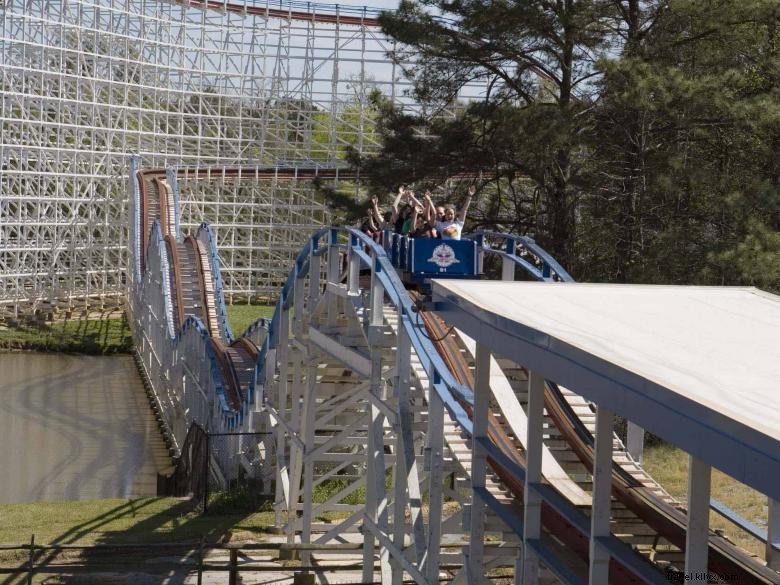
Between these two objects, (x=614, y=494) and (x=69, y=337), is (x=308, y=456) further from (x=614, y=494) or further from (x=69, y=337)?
(x=69, y=337)

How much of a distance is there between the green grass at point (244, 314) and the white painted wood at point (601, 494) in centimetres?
2327

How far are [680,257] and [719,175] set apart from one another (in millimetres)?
1454

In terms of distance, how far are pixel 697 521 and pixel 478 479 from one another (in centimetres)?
273

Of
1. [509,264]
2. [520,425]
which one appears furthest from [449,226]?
[520,425]

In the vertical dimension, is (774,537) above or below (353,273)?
below

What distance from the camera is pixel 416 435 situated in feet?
37.0

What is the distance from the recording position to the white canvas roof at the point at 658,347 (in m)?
3.85

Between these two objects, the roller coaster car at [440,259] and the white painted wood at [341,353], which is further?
the roller coaster car at [440,259]

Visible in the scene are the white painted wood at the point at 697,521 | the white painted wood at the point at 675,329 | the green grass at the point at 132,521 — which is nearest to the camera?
the white painted wood at the point at 675,329

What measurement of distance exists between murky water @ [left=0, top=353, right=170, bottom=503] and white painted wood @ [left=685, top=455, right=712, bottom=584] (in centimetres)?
1197

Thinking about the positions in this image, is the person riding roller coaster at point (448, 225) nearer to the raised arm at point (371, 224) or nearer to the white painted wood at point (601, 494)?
the raised arm at point (371, 224)

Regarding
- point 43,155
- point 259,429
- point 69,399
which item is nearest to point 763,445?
point 259,429

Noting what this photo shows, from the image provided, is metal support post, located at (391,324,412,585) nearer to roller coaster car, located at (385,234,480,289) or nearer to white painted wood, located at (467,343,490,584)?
white painted wood, located at (467,343,490,584)

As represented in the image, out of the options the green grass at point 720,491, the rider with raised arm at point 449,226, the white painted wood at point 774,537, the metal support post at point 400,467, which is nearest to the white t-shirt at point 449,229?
the rider with raised arm at point 449,226
